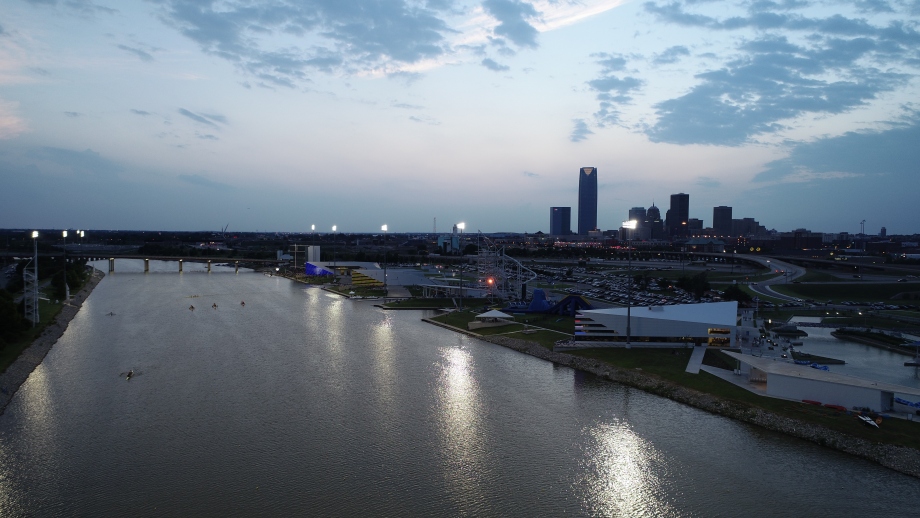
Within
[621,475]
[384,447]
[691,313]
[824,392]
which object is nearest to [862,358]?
[691,313]

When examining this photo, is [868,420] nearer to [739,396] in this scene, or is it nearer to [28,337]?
[739,396]

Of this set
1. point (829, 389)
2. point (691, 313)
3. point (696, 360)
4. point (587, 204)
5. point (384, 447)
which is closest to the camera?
point (384, 447)

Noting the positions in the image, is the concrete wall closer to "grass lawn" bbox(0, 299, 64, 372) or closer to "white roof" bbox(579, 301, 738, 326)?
"white roof" bbox(579, 301, 738, 326)

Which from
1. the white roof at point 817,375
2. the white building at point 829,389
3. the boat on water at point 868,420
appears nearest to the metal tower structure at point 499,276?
the white roof at point 817,375

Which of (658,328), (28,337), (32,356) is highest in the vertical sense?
(658,328)

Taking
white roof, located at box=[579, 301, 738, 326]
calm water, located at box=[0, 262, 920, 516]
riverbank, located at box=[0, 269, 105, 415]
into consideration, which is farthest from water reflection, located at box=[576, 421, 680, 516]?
riverbank, located at box=[0, 269, 105, 415]

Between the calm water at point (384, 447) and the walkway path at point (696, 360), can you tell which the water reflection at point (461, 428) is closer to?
the calm water at point (384, 447)
